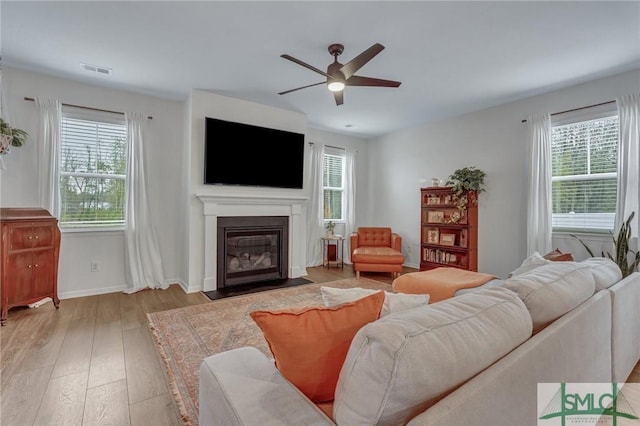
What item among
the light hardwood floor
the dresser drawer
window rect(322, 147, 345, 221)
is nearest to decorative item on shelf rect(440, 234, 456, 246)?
window rect(322, 147, 345, 221)

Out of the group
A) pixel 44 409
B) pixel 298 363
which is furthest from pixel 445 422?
pixel 44 409

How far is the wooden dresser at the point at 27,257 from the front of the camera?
9.61 feet

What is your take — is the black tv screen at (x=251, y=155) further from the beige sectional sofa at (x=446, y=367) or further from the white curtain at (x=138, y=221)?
the beige sectional sofa at (x=446, y=367)

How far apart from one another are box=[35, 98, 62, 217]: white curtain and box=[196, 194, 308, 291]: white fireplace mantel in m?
1.61

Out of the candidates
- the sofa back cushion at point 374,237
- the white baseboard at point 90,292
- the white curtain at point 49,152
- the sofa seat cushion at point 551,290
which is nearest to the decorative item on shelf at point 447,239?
the sofa back cushion at point 374,237

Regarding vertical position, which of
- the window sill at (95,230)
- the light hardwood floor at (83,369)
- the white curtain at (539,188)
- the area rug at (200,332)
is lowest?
the light hardwood floor at (83,369)

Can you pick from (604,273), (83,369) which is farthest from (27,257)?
(604,273)

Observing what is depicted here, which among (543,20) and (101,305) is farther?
(101,305)

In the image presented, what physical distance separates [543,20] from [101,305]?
520cm

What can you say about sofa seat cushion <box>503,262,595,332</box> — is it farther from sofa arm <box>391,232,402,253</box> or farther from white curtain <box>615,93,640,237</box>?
sofa arm <box>391,232,402,253</box>

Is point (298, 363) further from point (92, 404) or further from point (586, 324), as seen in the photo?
point (92, 404)

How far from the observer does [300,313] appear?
95 cm

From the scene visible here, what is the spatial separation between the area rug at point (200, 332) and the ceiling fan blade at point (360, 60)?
2.45 metres

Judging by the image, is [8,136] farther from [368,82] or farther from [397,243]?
[397,243]
